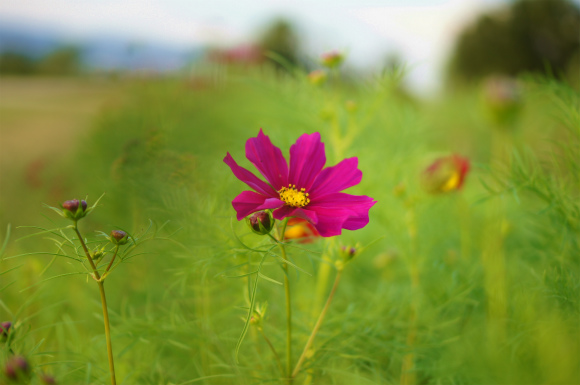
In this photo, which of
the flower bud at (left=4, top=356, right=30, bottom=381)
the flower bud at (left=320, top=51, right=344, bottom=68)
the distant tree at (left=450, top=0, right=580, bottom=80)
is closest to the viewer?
the flower bud at (left=4, top=356, right=30, bottom=381)

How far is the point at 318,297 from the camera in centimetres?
64

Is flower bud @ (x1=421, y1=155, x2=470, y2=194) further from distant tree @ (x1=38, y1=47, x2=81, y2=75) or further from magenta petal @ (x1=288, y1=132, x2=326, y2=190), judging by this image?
distant tree @ (x1=38, y1=47, x2=81, y2=75)

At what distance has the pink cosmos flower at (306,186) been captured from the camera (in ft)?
1.06

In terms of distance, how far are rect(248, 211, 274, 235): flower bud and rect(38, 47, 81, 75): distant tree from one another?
205 centimetres

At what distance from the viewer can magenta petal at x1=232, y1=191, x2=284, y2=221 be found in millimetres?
303

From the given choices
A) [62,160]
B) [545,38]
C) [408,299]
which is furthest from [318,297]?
[545,38]

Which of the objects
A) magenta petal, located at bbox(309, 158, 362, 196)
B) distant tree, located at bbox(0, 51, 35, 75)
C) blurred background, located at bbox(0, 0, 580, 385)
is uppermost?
magenta petal, located at bbox(309, 158, 362, 196)

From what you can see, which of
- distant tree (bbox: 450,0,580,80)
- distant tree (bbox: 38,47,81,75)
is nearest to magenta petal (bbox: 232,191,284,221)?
distant tree (bbox: 38,47,81,75)

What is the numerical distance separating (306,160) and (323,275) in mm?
311

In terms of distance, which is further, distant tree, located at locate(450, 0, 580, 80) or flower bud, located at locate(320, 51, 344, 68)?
distant tree, located at locate(450, 0, 580, 80)

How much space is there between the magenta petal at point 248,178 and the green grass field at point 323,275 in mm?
33

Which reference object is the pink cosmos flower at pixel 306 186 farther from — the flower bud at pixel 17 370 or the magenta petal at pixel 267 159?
the flower bud at pixel 17 370

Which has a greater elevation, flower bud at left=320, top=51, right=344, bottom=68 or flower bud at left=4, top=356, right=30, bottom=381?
flower bud at left=320, top=51, right=344, bottom=68

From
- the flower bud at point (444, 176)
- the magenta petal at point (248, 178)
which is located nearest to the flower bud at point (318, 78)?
the flower bud at point (444, 176)
